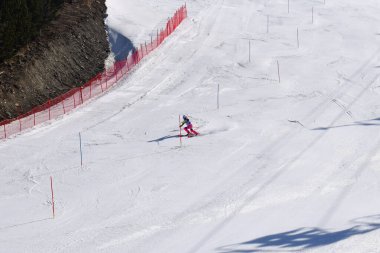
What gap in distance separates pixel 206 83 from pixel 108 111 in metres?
5.17

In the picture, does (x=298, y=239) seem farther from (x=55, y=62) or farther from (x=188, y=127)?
→ (x=55, y=62)

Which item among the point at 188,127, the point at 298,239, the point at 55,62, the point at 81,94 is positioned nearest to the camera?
the point at 298,239

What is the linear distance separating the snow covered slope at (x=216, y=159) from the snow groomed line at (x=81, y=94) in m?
0.77

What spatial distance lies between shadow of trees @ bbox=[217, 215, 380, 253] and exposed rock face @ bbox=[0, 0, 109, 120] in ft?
50.1

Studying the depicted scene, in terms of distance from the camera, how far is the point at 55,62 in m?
31.0

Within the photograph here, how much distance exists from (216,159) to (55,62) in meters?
13.4

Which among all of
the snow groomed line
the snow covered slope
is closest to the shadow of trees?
the snow covered slope

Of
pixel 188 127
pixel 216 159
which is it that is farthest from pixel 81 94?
pixel 216 159

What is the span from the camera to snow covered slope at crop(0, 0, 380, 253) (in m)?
15.7

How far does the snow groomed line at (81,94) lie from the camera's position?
26062 millimetres

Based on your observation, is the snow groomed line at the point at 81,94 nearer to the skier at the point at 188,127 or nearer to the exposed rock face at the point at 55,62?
the exposed rock face at the point at 55,62

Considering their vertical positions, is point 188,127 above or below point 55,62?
below

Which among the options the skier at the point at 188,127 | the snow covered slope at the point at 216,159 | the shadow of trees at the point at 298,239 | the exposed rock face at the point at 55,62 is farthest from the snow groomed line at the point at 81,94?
the shadow of trees at the point at 298,239

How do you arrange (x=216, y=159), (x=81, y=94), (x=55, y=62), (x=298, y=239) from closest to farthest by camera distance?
(x=298, y=239) → (x=216, y=159) → (x=81, y=94) → (x=55, y=62)
